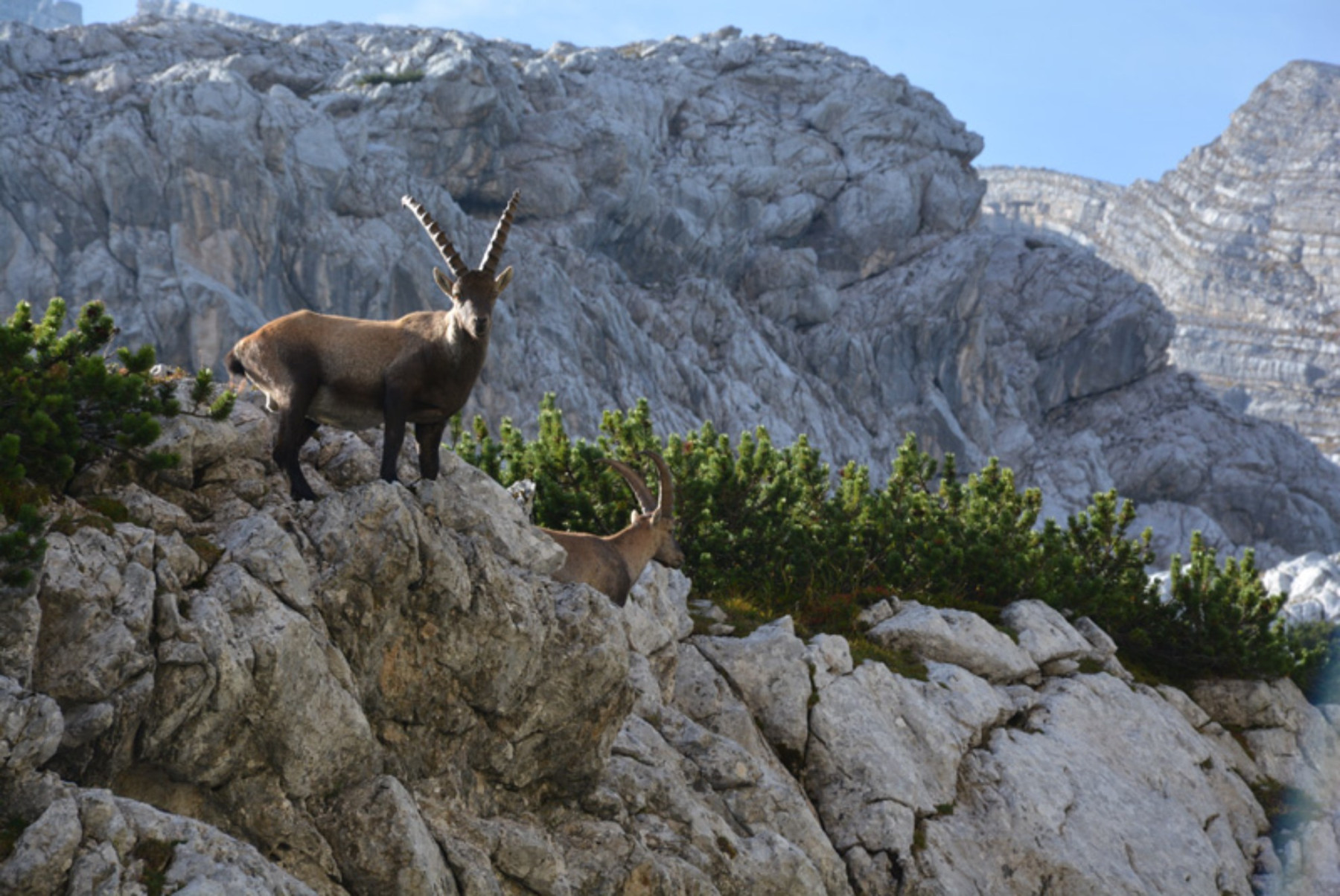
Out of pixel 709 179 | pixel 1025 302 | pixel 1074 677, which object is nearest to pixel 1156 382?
pixel 1025 302

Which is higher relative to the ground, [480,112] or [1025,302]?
[480,112]

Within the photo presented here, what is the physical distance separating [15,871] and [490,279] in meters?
6.25

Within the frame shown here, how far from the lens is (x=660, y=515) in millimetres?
15312

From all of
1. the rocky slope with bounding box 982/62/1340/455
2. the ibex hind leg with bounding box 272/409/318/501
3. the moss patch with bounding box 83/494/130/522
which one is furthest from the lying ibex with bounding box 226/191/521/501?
the rocky slope with bounding box 982/62/1340/455

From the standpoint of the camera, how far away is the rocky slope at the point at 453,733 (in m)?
8.18

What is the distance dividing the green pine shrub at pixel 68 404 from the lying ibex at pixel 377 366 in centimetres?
63

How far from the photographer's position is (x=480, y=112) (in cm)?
8875

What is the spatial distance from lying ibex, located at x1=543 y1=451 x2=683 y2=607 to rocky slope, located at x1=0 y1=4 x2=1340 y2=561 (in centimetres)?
6090

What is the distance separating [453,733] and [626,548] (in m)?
4.31

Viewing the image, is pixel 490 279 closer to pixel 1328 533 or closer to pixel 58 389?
pixel 58 389

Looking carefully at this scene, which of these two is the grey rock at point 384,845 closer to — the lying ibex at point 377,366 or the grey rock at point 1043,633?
the lying ibex at point 377,366

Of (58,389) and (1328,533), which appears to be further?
(1328,533)

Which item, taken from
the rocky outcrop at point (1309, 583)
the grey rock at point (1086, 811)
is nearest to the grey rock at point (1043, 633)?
the grey rock at point (1086, 811)

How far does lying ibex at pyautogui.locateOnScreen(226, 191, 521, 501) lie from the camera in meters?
11.0
